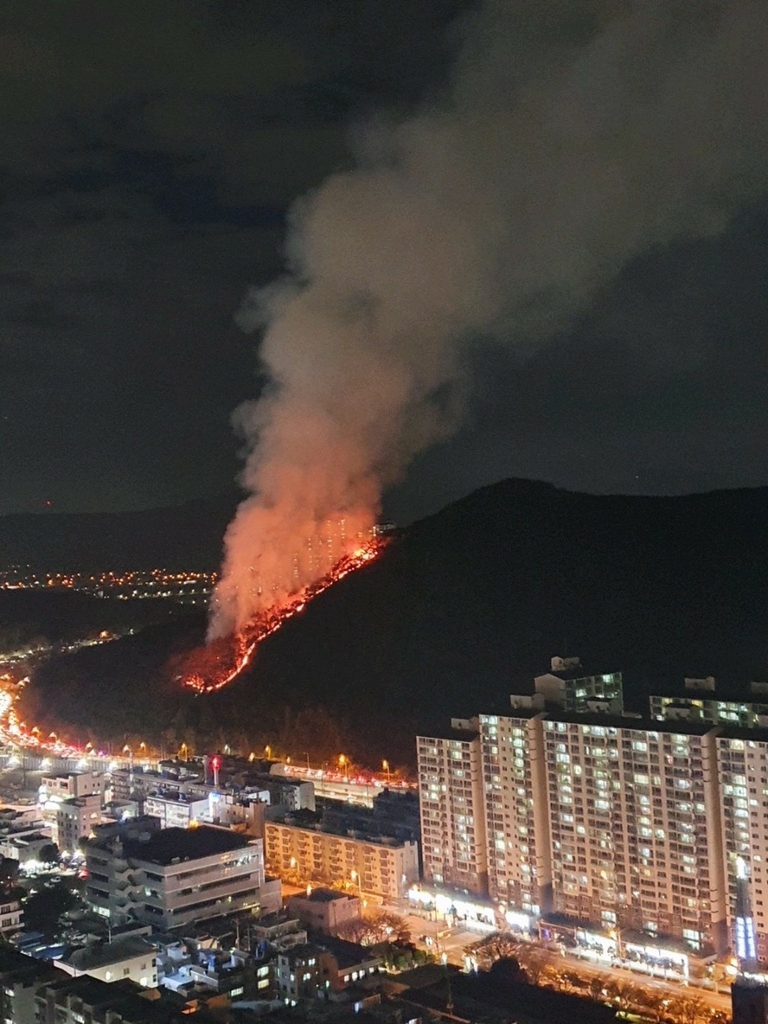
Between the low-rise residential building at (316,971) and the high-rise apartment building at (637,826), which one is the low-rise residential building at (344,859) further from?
the low-rise residential building at (316,971)

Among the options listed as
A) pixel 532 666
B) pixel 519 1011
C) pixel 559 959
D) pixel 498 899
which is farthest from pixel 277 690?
pixel 519 1011

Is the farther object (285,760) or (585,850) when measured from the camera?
(285,760)

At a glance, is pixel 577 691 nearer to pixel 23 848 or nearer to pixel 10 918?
pixel 10 918

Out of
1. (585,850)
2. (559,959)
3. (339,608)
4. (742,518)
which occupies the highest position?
(742,518)

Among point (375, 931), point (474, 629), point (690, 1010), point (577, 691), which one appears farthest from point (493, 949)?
point (474, 629)

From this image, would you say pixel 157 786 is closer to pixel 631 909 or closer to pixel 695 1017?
pixel 631 909

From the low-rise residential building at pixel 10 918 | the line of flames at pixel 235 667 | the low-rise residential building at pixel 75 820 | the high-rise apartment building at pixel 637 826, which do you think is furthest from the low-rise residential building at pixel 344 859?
the line of flames at pixel 235 667

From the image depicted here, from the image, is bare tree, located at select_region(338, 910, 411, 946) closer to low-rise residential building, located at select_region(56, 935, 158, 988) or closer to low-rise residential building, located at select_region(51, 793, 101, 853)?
low-rise residential building, located at select_region(56, 935, 158, 988)
